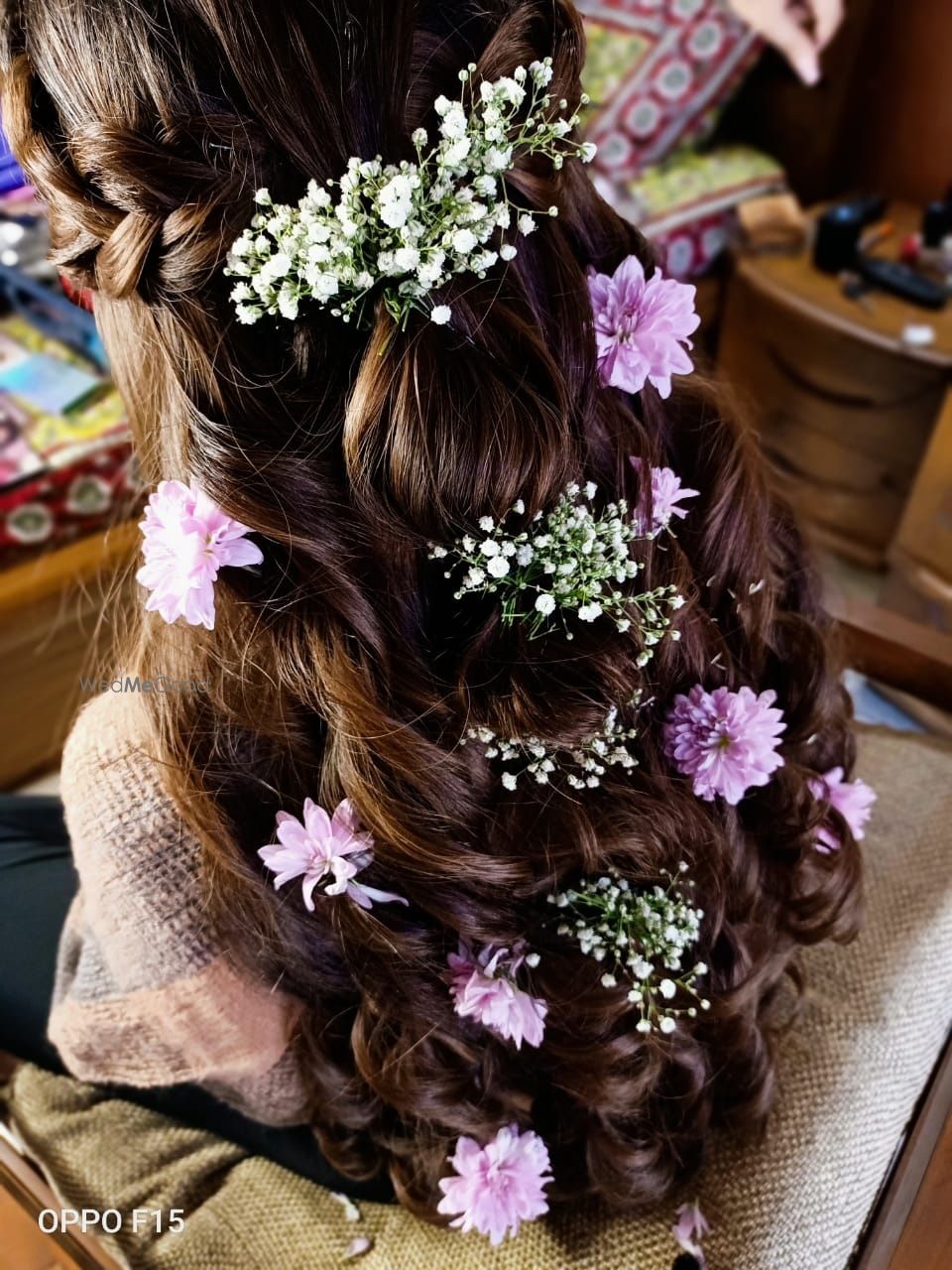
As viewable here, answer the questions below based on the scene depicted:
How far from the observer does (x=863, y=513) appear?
181 cm

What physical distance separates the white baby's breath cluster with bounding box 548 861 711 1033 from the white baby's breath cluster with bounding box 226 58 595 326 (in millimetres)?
334

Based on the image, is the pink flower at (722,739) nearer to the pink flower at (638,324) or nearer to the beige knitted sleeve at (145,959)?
the pink flower at (638,324)

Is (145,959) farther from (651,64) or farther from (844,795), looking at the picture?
(651,64)

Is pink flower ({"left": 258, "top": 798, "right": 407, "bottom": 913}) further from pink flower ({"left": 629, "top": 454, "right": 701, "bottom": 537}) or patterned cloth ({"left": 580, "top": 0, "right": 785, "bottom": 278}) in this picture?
patterned cloth ({"left": 580, "top": 0, "right": 785, "bottom": 278})

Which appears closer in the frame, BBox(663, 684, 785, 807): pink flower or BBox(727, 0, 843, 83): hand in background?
BBox(663, 684, 785, 807): pink flower

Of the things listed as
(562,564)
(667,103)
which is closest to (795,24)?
(667,103)

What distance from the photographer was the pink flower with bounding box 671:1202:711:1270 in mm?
604

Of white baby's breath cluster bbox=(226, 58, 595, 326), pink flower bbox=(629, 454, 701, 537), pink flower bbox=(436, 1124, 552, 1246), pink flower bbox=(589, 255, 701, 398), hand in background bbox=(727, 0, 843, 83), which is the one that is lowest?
pink flower bbox=(436, 1124, 552, 1246)

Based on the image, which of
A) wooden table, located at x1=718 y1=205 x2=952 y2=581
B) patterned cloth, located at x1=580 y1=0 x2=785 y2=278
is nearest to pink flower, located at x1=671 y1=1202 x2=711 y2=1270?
wooden table, located at x1=718 y1=205 x2=952 y2=581

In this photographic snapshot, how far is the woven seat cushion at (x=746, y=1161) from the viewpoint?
615 millimetres

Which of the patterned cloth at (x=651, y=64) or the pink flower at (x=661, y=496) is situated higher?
the patterned cloth at (x=651, y=64)

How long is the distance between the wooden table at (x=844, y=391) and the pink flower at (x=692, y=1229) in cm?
115

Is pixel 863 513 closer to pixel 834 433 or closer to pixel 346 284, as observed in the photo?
pixel 834 433

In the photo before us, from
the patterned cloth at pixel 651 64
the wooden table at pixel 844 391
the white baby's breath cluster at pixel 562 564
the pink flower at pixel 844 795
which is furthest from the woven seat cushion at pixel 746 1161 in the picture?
the patterned cloth at pixel 651 64
